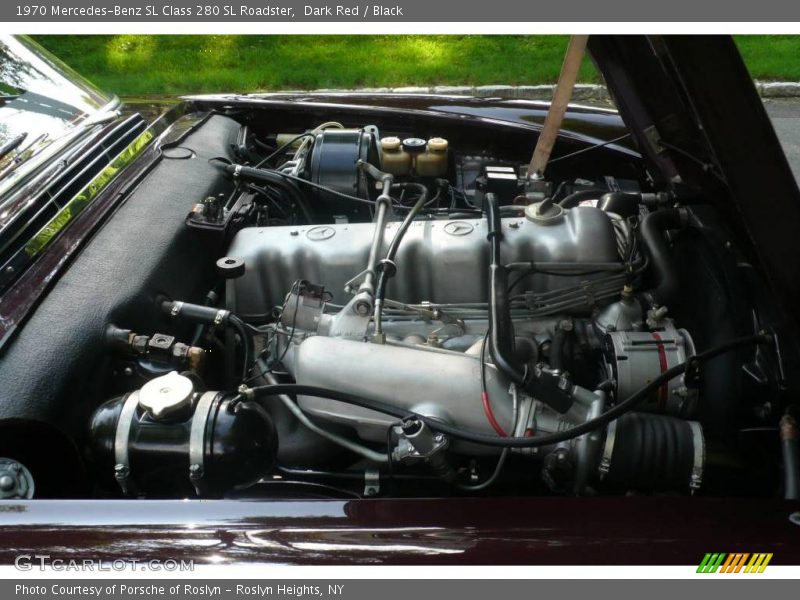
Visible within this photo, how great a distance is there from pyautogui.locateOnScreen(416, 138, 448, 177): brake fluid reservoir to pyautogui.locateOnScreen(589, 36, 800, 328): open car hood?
0.71 metres

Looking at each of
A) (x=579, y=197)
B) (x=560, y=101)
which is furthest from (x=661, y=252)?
(x=560, y=101)

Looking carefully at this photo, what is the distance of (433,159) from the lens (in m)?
2.19

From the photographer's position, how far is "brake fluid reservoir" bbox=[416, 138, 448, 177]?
2.18 meters

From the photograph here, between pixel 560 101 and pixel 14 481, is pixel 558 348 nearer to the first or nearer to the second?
pixel 560 101

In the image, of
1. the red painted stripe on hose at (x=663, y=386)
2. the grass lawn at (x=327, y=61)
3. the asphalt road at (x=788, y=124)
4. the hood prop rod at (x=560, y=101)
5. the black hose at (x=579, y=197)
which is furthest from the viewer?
the grass lawn at (x=327, y=61)

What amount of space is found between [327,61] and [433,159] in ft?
13.0

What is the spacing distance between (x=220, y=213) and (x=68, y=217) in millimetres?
413

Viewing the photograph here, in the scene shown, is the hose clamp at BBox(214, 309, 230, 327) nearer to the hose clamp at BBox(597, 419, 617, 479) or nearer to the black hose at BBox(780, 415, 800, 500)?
the hose clamp at BBox(597, 419, 617, 479)

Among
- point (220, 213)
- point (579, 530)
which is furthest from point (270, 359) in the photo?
point (579, 530)

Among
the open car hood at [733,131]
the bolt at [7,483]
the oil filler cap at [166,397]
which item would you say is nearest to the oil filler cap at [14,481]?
the bolt at [7,483]

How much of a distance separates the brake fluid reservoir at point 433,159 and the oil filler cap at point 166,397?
124 centimetres

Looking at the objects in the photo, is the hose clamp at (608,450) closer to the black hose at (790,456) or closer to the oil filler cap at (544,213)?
the black hose at (790,456)

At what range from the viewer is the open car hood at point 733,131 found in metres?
1.11

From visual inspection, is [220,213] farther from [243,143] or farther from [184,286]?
[243,143]
